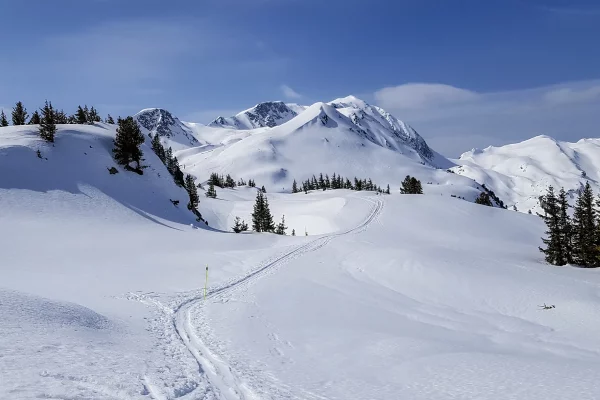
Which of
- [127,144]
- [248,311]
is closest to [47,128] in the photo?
[127,144]

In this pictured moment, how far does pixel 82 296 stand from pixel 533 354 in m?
21.8

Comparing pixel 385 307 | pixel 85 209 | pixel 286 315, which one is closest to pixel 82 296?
pixel 286 315

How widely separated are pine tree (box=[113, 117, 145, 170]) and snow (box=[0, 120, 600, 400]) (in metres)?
7.38

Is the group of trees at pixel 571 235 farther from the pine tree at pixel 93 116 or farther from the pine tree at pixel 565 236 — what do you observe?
the pine tree at pixel 93 116

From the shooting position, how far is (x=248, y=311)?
20.3 m

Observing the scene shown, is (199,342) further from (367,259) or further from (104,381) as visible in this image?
(367,259)

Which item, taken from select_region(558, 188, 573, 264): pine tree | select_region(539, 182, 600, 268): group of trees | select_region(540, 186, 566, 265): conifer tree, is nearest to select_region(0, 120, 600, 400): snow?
select_region(540, 186, 566, 265): conifer tree

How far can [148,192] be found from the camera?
2350 inches

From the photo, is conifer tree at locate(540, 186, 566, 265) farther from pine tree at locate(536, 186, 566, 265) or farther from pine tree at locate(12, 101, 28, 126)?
pine tree at locate(12, 101, 28, 126)

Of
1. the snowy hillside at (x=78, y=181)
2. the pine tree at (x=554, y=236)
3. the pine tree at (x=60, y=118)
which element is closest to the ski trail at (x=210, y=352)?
the snowy hillside at (x=78, y=181)

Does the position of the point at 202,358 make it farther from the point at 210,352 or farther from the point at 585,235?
the point at 585,235

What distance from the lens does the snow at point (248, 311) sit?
1097 centimetres

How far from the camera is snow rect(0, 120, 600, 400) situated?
1097cm

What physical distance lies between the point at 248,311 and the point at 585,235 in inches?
1881
